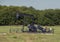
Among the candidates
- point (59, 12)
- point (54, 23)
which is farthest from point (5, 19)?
point (59, 12)

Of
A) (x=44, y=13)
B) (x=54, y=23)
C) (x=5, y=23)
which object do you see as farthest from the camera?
(x=44, y=13)

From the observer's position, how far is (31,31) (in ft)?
101

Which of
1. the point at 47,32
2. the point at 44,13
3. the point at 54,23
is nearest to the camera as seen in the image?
the point at 47,32

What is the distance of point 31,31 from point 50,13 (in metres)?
38.0

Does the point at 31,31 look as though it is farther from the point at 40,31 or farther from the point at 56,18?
the point at 56,18

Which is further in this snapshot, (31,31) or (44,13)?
(44,13)

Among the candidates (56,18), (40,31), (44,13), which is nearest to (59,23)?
(56,18)

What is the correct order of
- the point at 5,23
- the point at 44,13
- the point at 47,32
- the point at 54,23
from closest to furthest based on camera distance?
the point at 47,32 < the point at 5,23 < the point at 54,23 < the point at 44,13

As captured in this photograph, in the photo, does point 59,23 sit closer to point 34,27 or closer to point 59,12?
point 59,12

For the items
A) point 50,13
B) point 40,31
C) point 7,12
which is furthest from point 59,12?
point 40,31

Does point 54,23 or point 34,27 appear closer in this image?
point 34,27

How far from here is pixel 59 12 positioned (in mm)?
69438

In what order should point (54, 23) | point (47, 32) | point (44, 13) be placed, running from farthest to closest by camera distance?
point (44, 13) < point (54, 23) < point (47, 32)

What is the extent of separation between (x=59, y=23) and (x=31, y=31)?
3437 cm
